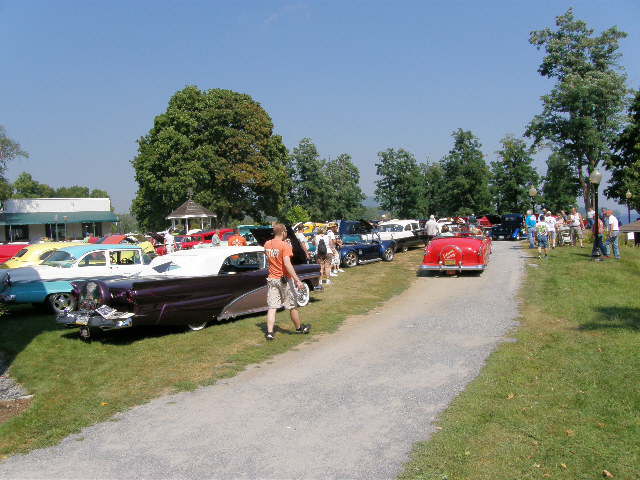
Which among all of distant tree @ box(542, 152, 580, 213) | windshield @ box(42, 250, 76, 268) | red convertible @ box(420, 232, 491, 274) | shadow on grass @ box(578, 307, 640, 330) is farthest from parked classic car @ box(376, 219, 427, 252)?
distant tree @ box(542, 152, 580, 213)

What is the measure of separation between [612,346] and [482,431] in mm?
4073

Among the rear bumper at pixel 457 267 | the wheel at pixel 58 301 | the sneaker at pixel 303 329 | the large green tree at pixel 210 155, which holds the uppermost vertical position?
the large green tree at pixel 210 155

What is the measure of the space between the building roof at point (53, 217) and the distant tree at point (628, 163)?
1671 inches

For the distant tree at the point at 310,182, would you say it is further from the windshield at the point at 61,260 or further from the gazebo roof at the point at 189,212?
the windshield at the point at 61,260

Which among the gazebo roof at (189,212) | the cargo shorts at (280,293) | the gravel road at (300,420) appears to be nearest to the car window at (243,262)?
the cargo shorts at (280,293)

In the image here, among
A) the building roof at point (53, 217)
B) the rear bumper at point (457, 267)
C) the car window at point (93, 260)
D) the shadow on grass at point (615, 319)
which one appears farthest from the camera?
the building roof at point (53, 217)

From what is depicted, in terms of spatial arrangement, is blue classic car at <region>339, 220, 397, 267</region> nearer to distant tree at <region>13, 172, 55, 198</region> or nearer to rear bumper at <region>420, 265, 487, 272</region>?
rear bumper at <region>420, 265, 487, 272</region>

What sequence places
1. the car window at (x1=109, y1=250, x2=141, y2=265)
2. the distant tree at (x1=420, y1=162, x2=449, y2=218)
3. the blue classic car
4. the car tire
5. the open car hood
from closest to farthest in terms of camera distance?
the open car hood < the car window at (x1=109, y1=250, x2=141, y2=265) < the car tire < the blue classic car < the distant tree at (x1=420, y1=162, x2=449, y2=218)

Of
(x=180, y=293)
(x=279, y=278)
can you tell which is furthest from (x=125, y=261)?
(x=279, y=278)

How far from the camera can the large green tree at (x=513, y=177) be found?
181ft

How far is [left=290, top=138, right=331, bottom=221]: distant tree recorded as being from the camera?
188ft

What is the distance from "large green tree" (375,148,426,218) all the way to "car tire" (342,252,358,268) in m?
36.0

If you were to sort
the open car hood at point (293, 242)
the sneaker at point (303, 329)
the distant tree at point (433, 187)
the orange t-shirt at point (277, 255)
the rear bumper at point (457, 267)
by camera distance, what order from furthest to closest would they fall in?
1. the distant tree at point (433, 187)
2. the rear bumper at point (457, 267)
3. the open car hood at point (293, 242)
4. the sneaker at point (303, 329)
5. the orange t-shirt at point (277, 255)

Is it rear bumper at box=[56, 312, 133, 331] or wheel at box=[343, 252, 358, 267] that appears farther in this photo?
wheel at box=[343, 252, 358, 267]
